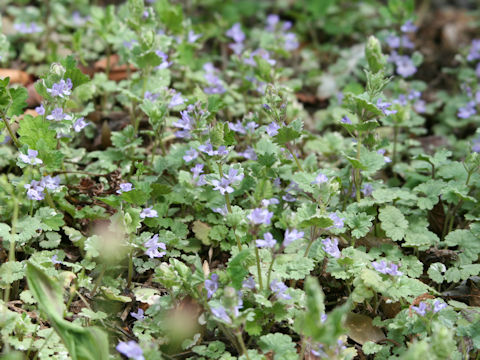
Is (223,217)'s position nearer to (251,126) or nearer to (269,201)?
(269,201)

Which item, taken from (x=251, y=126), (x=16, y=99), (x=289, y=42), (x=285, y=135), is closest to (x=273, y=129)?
(x=285, y=135)

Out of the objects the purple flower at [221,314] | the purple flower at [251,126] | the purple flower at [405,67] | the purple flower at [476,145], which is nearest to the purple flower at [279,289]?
the purple flower at [221,314]

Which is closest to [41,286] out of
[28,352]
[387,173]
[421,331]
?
[28,352]

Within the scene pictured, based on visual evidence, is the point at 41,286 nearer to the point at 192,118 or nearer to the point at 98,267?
the point at 98,267

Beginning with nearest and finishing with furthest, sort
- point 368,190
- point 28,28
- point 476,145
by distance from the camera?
1. point 368,190
2. point 476,145
3. point 28,28

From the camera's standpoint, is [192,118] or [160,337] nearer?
[160,337]

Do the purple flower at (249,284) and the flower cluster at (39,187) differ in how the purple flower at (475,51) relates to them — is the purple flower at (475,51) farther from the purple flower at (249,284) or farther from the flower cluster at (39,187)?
the flower cluster at (39,187)
